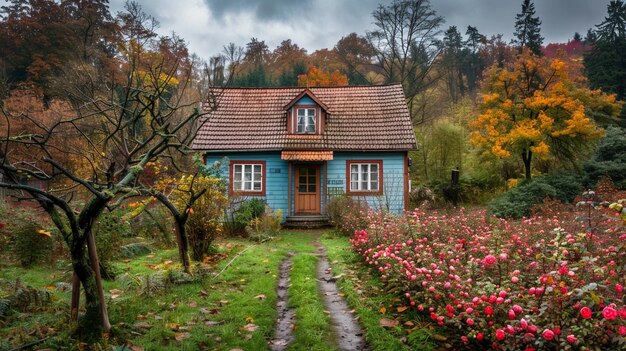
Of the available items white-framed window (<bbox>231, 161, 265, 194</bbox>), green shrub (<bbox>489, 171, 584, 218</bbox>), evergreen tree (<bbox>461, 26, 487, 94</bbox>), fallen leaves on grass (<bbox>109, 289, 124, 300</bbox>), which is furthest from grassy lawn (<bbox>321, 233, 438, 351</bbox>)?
evergreen tree (<bbox>461, 26, 487, 94</bbox>)

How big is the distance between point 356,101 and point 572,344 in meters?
18.0

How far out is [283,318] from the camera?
612 centimetres

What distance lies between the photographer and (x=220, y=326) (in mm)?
5594

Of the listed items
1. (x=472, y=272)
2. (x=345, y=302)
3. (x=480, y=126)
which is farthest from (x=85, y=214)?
(x=480, y=126)

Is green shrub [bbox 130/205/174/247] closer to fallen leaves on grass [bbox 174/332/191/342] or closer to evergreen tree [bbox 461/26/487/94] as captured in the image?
fallen leaves on grass [bbox 174/332/191/342]

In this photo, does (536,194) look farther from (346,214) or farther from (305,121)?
(305,121)

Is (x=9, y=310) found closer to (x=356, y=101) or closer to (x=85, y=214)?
(x=85, y=214)

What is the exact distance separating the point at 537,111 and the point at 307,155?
→ 1081 cm

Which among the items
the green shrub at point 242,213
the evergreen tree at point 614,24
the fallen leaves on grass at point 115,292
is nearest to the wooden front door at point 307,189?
the green shrub at point 242,213

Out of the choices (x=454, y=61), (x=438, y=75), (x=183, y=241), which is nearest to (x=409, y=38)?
(x=438, y=75)

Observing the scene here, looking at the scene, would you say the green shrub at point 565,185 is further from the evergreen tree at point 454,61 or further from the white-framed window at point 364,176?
the evergreen tree at point 454,61

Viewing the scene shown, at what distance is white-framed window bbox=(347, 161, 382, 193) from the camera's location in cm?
1856

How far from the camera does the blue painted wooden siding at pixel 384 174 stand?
18234 millimetres

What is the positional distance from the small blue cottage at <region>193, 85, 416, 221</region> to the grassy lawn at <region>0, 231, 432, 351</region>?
914 centimetres
